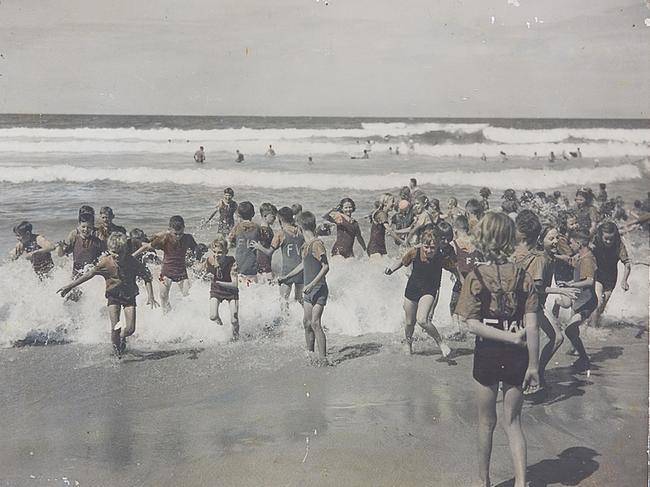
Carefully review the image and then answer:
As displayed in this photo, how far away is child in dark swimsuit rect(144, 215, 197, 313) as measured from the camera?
370cm

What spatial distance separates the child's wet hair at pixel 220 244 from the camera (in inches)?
145

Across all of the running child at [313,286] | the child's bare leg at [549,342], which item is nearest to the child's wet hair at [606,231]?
the child's bare leg at [549,342]

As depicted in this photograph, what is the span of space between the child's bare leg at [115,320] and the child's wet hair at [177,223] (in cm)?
60

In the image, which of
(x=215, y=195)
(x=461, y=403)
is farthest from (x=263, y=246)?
(x=461, y=403)

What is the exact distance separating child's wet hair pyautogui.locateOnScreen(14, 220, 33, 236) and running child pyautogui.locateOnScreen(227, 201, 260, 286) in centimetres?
122

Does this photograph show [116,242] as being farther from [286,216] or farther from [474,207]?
[474,207]

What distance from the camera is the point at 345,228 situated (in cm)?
386

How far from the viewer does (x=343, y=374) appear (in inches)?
136

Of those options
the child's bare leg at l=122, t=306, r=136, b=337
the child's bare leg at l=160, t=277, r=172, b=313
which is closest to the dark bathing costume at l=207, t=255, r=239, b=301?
the child's bare leg at l=160, t=277, r=172, b=313

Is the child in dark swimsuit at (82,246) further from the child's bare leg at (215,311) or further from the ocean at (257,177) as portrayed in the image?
the child's bare leg at (215,311)

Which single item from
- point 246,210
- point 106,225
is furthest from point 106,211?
point 246,210

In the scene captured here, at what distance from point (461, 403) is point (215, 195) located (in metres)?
A: 2.01

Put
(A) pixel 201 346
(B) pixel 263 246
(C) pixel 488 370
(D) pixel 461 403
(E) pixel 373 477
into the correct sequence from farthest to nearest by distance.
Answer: (B) pixel 263 246
(A) pixel 201 346
(D) pixel 461 403
(E) pixel 373 477
(C) pixel 488 370

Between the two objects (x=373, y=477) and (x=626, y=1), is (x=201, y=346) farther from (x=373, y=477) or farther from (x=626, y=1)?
(x=626, y=1)
